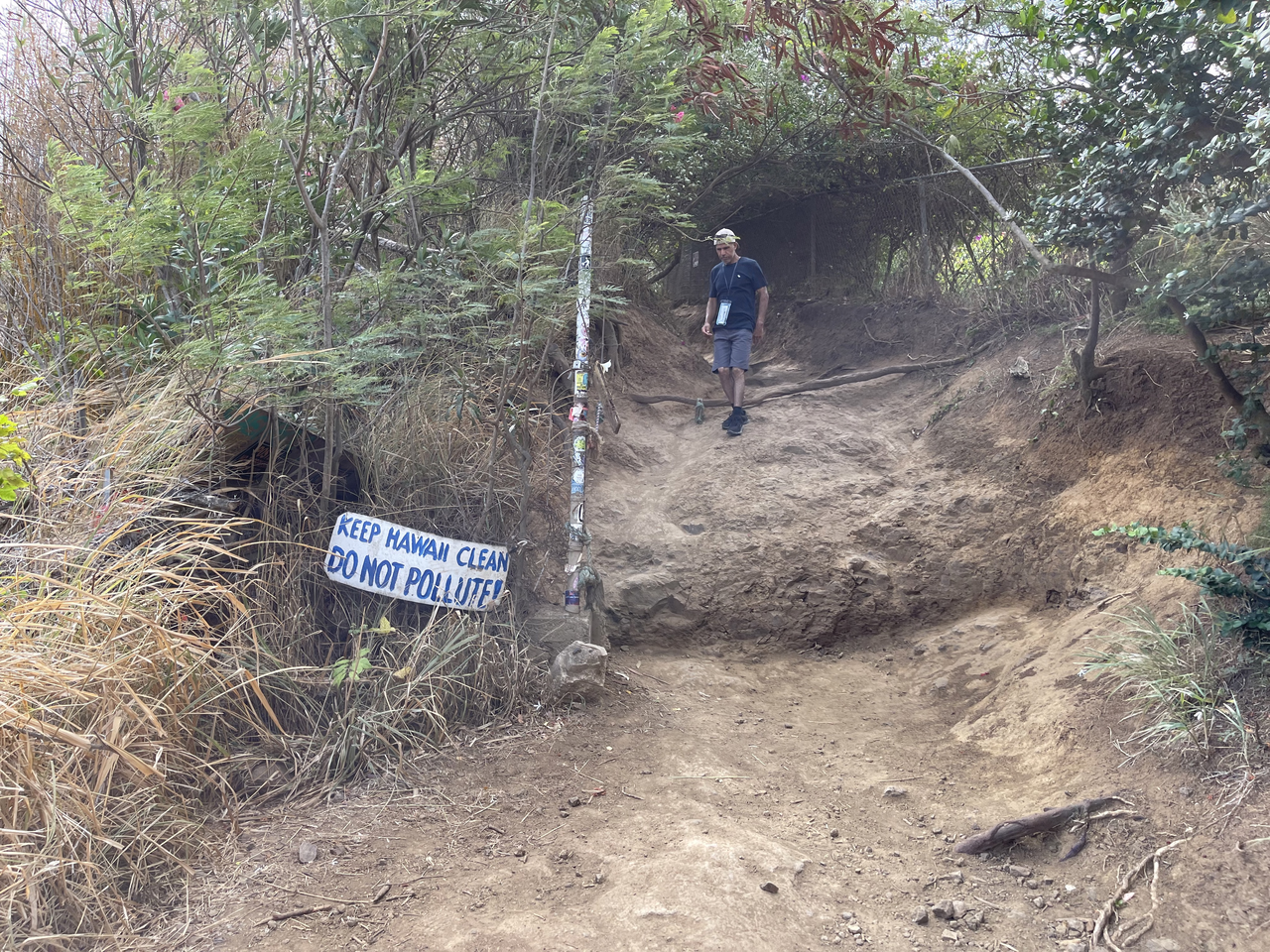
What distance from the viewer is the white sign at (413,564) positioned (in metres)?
3.81

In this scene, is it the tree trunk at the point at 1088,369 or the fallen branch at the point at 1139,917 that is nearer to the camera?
the fallen branch at the point at 1139,917

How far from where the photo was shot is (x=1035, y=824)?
296 centimetres

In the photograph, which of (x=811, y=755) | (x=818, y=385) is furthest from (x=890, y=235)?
(x=811, y=755)

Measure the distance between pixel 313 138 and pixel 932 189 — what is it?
246 inches

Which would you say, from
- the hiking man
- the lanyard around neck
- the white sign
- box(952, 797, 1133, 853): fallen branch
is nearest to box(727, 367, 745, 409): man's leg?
the hiking man

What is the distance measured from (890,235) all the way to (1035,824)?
7.04 m

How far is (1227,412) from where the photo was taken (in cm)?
460

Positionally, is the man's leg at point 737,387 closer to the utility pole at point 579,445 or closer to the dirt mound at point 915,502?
the dirt mound at point 915,502

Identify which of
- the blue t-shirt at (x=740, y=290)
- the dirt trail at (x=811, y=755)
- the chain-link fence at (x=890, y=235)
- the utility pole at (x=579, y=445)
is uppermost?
the chain-link fence at (x=890, y=235)

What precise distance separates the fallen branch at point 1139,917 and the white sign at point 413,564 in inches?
104

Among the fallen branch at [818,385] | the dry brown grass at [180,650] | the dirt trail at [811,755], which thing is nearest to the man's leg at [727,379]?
the fallen branch at [818,385]

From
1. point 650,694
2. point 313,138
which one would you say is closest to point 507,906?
point 650,694

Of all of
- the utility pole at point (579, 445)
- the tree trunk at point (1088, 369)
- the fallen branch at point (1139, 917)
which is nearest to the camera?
the fallen branch at point (1139, 917)

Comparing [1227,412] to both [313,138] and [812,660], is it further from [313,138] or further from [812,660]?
[313,138]
